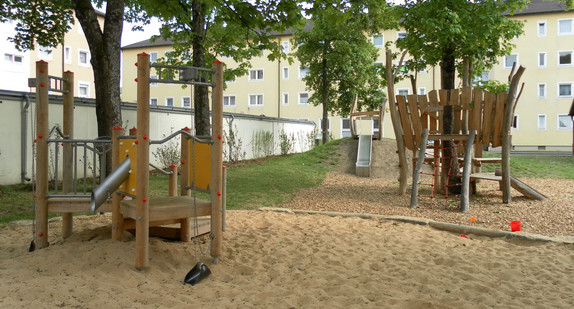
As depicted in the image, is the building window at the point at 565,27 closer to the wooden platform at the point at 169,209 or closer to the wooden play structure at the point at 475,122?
the wooden play structure at the point at 475,122

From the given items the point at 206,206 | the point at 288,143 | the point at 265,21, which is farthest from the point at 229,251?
the point at 288,143

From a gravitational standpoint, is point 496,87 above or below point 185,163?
above

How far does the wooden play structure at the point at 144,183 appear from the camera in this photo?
4.26 metres

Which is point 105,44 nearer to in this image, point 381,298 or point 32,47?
point 32,47

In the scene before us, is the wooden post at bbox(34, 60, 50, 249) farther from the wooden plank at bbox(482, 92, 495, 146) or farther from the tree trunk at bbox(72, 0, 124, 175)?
the wooden plank at bbox(482, 92, 495, 146)

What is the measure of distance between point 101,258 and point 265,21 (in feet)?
15.9

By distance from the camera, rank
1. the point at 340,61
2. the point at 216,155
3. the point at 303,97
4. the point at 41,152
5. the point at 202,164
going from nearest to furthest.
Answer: the point at 216,155
the point at 202,164
the point at 41,152
the point at 340,61
the point at 303,97

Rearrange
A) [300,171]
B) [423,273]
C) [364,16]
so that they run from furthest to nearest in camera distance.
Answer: [364,16] → [300,171] → [423,273]

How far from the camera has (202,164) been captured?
4.95 metres

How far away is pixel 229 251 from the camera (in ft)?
17.0

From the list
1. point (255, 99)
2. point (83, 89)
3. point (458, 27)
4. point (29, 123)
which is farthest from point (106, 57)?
point (83, 89)

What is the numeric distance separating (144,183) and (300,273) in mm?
1726

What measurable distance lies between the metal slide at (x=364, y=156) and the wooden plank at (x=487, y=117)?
599 cm

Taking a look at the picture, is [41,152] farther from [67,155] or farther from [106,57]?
[106,57]
